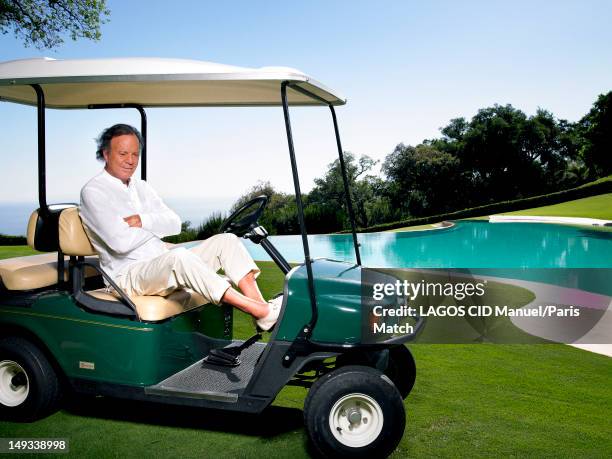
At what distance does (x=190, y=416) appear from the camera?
331cm

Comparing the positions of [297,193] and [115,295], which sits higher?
[297,193]

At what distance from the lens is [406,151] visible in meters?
28.6

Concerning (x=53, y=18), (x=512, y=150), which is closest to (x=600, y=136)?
(x=512, y=150)

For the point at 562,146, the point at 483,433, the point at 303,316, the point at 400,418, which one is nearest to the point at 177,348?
the point at 303,316

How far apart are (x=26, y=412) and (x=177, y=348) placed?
0.82 m

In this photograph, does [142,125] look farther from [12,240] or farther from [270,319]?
[12,240]

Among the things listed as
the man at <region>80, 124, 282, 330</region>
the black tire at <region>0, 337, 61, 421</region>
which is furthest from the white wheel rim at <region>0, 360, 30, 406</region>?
the man at <region>80, 124, 282, 330</region>

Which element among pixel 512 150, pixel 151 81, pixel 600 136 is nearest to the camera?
pixel 151 81

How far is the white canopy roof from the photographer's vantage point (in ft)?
9.30

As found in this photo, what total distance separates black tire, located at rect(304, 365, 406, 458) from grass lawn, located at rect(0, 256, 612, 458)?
0.20 metres

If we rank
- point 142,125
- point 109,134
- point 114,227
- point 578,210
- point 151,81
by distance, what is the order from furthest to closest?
point 578,210, point 142,125, point 109,134, point 114,227, point 151,81

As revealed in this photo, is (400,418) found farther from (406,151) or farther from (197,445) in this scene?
(406,151)

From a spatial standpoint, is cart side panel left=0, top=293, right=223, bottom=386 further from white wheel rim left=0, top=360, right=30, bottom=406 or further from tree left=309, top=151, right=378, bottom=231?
tree left=309, top=151, right=378, bottom=231

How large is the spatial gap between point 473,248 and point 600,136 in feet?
53.7
